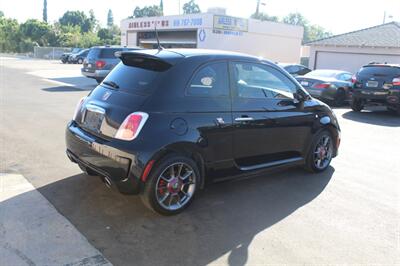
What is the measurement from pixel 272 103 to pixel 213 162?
1217 mm

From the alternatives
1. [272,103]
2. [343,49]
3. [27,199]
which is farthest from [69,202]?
[343,49]

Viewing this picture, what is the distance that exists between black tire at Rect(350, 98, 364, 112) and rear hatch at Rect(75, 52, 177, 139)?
32.0ft

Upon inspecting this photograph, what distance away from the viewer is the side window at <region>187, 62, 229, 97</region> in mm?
4469

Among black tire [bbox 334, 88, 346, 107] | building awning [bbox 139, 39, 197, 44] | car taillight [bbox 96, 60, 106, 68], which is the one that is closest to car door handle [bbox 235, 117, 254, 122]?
black tire [bbox 334, 88, 346, 107]

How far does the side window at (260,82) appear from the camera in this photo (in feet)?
16.0

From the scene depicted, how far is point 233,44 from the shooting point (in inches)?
1297

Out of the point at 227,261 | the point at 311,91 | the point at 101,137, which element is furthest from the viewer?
the point at 311,91

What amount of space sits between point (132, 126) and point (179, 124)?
0.49 m

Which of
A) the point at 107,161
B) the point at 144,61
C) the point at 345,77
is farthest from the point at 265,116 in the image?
the point at 345,77

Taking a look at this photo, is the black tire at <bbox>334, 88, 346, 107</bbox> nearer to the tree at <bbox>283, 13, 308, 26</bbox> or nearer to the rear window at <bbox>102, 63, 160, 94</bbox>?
the rear window at <bbox>102, 63, 160, 94</bbox>

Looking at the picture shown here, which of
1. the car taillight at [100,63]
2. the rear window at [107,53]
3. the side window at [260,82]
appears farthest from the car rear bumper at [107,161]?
the rear window at [107,53]

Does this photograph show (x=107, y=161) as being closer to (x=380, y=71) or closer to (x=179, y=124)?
(x=179, y=124)

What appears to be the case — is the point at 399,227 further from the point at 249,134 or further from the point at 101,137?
the point at 101,137

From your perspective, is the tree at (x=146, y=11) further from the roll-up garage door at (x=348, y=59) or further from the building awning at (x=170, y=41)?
the roll-up garage door at (x=348, y=59)
